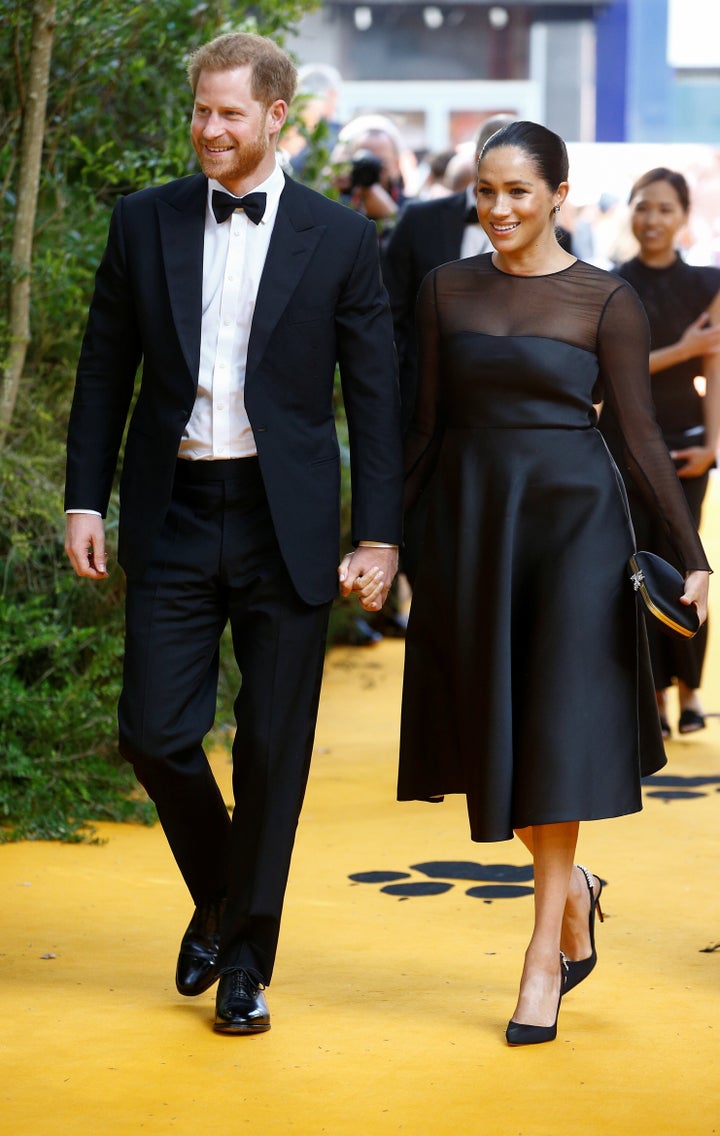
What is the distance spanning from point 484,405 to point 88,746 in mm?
2636

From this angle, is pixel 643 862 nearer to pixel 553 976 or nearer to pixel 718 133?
pixel 553 976

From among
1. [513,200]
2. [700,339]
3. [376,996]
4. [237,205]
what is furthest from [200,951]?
[700,339]

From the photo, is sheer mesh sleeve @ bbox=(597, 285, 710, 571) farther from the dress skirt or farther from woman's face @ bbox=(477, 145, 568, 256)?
woman's face @ bbox=(477, 145, 568, 256)

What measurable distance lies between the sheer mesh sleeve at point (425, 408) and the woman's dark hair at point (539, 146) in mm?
313

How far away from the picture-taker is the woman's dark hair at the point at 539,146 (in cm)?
370

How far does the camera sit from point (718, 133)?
20.8m

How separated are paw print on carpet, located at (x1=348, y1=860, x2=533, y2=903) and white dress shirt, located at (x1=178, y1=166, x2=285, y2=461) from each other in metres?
1.75

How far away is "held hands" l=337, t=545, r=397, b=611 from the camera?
3725 mm

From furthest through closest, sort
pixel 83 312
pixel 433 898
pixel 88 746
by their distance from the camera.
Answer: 1. pixel 83 312
2. pixel 88 746
3. pixel 433 898

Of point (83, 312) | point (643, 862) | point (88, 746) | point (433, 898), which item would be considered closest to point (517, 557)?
point (433, 898)

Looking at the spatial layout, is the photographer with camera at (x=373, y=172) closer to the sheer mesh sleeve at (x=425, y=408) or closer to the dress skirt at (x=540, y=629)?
the sheer mesh sleeve at (x=425, y=408)

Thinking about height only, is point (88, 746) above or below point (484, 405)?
below

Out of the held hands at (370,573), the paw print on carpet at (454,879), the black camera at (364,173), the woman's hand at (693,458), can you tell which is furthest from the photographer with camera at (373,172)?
the held hands at (370,573)

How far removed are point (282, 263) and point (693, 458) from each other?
11.0 ft
